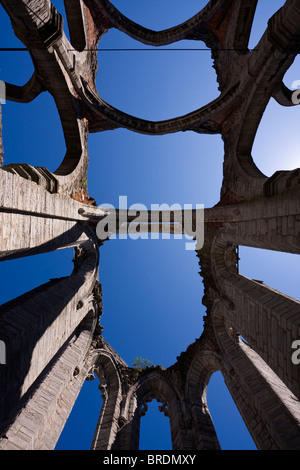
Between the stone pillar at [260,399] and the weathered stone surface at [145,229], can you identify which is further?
the stone pillar at [260,399]

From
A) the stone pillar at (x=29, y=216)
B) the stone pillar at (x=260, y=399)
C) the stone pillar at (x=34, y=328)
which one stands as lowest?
the stone pillar at (x=260, y=399)

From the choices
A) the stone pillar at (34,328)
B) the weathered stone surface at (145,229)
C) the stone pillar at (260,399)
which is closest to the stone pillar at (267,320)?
the weathered stone surface at (145,229)

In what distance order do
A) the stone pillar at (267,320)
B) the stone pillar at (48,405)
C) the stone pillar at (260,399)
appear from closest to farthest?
the stone pillar at (267,320)
the stone pillar at (48,405)
the stone pillar at (260,399)

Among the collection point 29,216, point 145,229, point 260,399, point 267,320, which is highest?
point 145,229

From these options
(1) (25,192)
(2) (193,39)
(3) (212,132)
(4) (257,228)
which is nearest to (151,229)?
(4) (257,228)

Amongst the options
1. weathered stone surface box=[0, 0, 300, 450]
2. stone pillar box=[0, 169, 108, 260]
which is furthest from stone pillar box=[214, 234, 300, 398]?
stone pillar box=[0, 169, 108, 260]

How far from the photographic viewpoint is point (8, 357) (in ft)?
12.4

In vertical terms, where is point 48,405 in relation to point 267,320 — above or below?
below

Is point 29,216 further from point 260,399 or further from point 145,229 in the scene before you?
point 260,399

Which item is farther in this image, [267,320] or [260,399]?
[260,399]

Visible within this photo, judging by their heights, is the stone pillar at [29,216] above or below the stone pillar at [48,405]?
above

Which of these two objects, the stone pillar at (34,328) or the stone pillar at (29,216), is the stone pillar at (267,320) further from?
the stone pillar at (29,216)

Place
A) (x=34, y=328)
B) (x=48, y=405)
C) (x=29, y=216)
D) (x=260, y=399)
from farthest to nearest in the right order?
(x=260, y=399)
(x=48, y=405)
(x=34, y=328)
(x=29, y=216)

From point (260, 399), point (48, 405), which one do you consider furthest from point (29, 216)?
point (260, 399)
